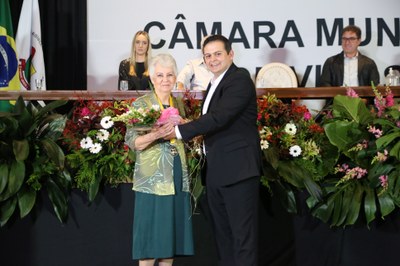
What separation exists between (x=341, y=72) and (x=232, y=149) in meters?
3.35

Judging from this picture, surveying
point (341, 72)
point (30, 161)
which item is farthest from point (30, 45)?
point (341, 72)

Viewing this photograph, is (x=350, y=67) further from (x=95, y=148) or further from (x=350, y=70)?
(x=95, y=148)

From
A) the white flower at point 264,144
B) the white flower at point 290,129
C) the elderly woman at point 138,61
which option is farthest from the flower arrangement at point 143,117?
the elderly woman at point 138,61

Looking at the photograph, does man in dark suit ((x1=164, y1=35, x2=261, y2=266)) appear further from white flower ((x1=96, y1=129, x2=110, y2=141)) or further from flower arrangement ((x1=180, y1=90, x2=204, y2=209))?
white flower ((x1=96, y1=129, x2=110, y2=141))

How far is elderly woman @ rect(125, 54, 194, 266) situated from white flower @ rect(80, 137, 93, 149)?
646 mm

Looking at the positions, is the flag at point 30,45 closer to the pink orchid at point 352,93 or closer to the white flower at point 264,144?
the white flower at point 264,144

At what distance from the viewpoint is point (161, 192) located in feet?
12.6

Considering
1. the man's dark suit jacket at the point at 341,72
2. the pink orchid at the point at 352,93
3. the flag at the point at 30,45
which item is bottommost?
the pink orchid at the point at 352,93

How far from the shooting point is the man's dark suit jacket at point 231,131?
141 inches

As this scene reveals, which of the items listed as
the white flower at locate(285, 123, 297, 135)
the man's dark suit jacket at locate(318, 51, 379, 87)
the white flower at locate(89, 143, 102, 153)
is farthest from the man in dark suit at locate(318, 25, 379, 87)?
the white flower at locate(89, 143, 102, 153)

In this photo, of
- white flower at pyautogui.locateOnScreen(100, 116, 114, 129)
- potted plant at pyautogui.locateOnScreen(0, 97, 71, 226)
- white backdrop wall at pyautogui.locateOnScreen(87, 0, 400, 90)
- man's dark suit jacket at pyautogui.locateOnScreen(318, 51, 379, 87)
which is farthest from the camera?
white backdrop wall at pyautogui.locateOnScreen(87, 0, 400, 90)

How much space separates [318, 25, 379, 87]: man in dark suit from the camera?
6.62 m

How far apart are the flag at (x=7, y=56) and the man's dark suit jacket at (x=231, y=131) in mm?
3442

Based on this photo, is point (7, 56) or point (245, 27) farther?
point (245, 27)
